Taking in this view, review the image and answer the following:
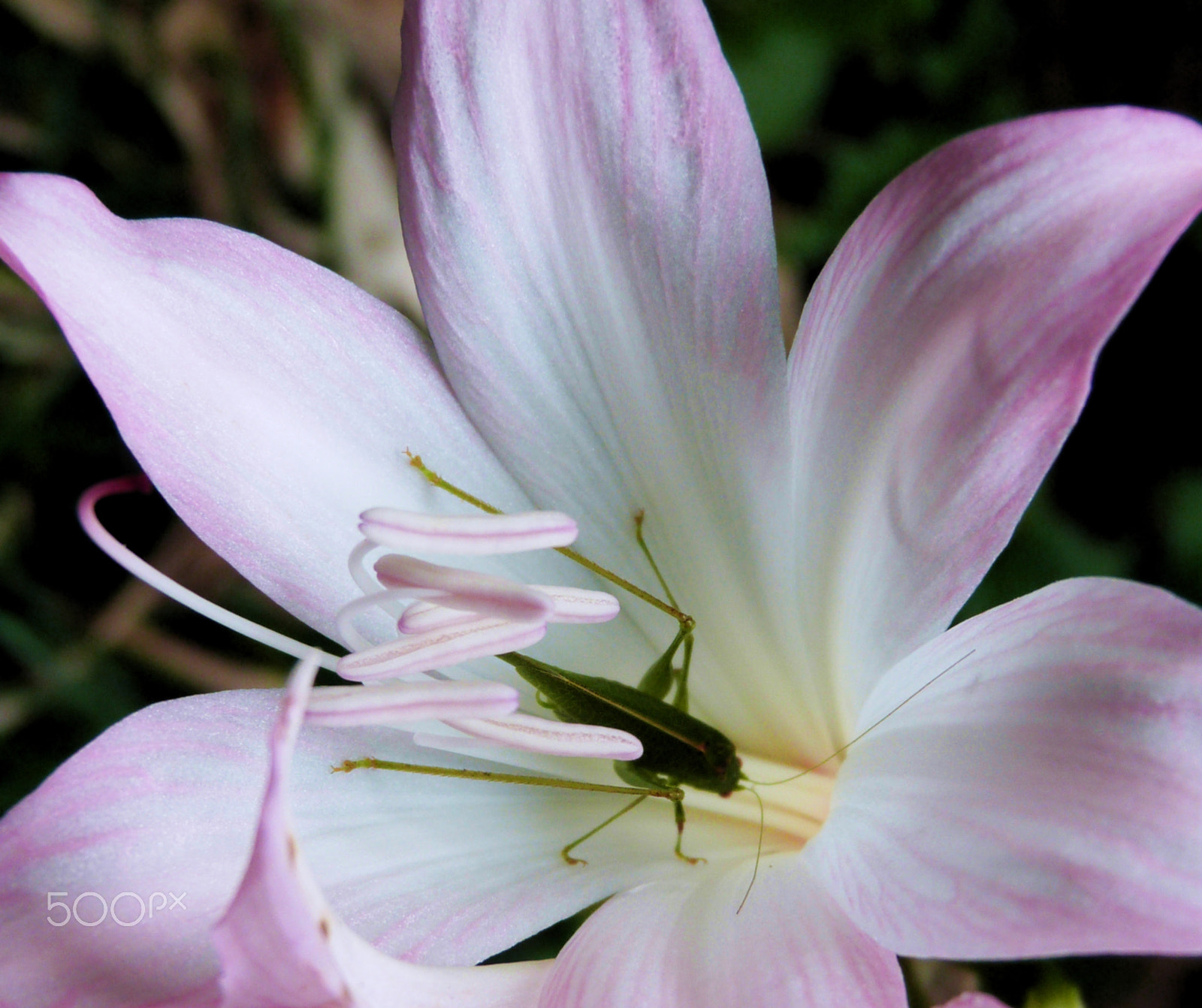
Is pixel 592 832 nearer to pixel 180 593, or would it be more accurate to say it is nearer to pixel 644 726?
pixel 644 726

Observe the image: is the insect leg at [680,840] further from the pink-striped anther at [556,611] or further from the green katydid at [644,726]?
the pink-striped anther at [556,611]

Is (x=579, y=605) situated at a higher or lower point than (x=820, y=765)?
higher

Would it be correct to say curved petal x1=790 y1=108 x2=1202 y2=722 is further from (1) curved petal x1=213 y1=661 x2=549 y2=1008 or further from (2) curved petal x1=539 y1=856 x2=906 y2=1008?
(1) curved petal x1=213 y1=661 x2=549 y2=1008

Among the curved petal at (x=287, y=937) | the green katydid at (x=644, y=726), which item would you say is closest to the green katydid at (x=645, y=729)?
the green katydid at (x=644, y=726)

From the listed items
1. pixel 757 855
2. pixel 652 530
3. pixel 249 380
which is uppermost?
pixel 249 380

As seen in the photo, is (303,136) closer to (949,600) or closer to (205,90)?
(205,90)

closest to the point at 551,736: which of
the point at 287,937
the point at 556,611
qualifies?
the point at 556,611
